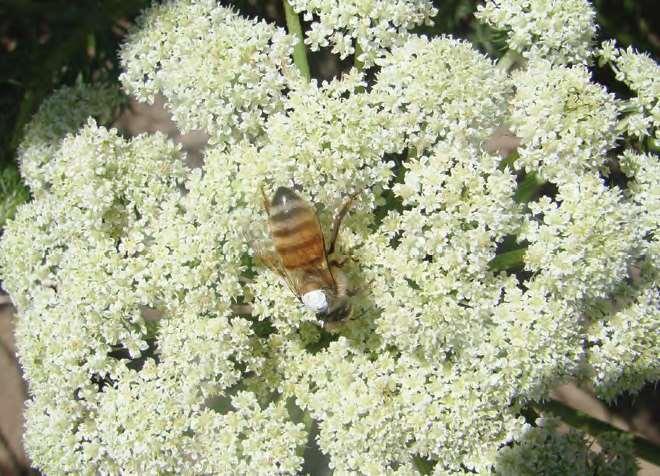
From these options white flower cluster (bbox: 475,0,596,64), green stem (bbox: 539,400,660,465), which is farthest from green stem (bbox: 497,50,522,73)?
green stem (bbox: 539,400,660,465)

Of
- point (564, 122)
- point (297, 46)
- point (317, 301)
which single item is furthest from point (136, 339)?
point (564, 122)

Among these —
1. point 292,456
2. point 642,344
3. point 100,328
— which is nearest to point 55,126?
point 100,328

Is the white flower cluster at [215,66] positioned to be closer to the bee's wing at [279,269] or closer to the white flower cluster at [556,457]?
the bee's wing at [279,269]

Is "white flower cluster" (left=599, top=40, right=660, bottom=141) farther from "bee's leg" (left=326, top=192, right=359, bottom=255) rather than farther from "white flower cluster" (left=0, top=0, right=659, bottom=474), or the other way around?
"bee's leg" (left=326, top=192, right=359, bottom=255)

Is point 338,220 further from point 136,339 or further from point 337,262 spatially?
point 136,339

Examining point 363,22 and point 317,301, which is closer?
point 317,301

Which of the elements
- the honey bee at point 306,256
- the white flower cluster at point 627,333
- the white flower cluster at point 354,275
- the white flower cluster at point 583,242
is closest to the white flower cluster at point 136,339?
the white flower cluster at point 354,275
